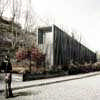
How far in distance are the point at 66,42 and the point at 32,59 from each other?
33.2ft

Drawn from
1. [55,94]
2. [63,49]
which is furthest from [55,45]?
[55,94]

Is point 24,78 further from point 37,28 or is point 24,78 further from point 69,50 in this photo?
point 69,50

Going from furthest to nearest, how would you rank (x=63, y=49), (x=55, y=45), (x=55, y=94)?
(x=63, y=49) → (x=55, y=45) → (x=55, y=94)

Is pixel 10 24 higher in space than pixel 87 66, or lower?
higher

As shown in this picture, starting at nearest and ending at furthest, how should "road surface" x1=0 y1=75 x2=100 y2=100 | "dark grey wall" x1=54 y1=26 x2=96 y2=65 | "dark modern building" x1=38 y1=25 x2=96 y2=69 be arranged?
"road surface" x1=0 y1=75 x2=100 y2=100 < "dark modern building" x1=38 y1=25 x2=96 y2=69 < "dark grey wall" x1=54 y1=26 x2=96 y2=65

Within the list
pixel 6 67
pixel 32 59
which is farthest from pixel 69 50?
pixel 6 67

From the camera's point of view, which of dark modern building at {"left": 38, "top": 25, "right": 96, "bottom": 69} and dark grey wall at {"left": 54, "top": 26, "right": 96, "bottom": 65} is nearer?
dark modern building at {"left": 38, "top": 25, "right": 96, "bottom": 69}

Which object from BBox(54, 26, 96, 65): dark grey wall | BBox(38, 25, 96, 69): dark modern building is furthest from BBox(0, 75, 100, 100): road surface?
BBox(54, 26, 96, 65): dark grey wall

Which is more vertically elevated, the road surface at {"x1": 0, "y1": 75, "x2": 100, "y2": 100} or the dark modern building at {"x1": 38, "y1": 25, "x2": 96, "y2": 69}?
the dark modern building at {"x1": 38, "y1": 25, "x2": 96, "y2": 69}

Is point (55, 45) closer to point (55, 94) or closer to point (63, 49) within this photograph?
point (63, 49)

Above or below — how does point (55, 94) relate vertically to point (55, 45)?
below

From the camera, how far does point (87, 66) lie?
75.9 feet

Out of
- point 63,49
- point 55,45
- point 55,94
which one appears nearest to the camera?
point 55,94

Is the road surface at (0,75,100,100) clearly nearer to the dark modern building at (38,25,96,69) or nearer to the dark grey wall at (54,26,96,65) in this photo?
the dark modern building at (38,25,96,69)
